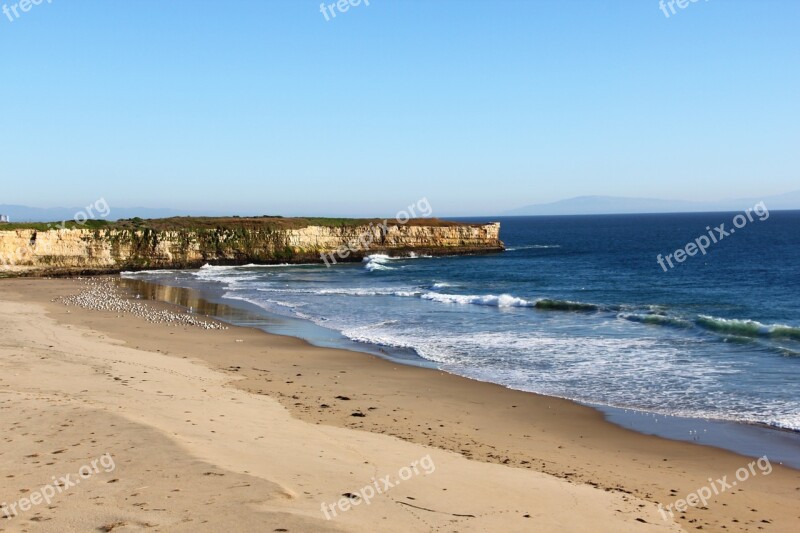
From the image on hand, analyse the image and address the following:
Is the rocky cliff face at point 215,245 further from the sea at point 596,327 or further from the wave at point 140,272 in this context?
the sea at point 596,327

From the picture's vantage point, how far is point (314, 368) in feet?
63.1

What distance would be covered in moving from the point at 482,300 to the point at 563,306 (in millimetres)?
4665

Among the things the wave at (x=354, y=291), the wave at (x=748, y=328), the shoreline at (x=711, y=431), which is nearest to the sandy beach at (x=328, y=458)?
the shoreline at (x=711, y=431)

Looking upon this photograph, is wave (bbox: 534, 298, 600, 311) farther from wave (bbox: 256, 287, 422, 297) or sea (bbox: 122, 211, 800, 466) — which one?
wave (bbox: 256, 287, 422, 297)

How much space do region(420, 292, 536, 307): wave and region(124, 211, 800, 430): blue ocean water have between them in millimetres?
78

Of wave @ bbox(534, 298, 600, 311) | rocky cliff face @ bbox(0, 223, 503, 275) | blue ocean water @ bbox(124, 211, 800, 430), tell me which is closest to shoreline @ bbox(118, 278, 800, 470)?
blue ocean water @ bbox(124, 211, 800, 430)

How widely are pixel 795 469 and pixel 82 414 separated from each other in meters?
12.5

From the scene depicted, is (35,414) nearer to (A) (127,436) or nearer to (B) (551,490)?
(A) (127,436)

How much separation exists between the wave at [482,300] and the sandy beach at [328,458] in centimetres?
1696

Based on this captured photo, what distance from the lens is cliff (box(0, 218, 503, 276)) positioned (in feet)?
174

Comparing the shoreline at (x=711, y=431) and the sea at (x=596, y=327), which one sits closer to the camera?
the shoreline at (x=711, y=431)

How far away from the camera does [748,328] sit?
83.1 feet

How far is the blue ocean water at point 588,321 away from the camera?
675 inches

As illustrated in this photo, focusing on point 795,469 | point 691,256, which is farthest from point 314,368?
point 691,256
